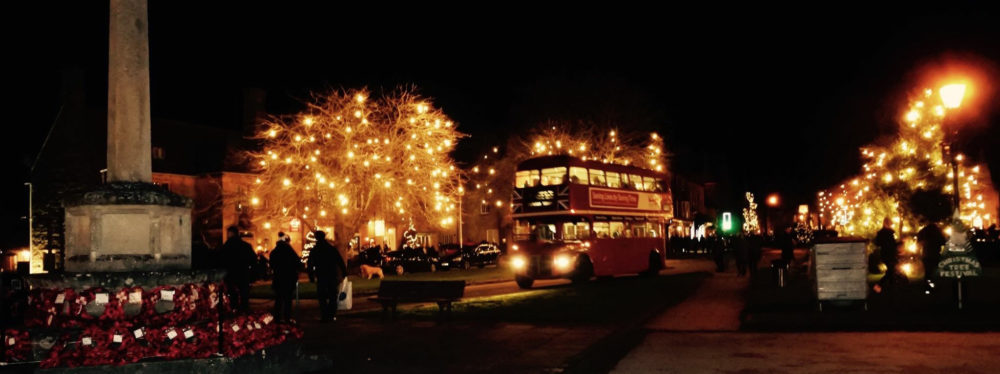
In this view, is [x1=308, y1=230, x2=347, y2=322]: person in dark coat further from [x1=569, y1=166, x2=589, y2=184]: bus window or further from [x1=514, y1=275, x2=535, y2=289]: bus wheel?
[x1=569, y1=166, x2=589, y2=184]: bus window

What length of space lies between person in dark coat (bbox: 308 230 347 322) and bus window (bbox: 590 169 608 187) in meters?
13.4

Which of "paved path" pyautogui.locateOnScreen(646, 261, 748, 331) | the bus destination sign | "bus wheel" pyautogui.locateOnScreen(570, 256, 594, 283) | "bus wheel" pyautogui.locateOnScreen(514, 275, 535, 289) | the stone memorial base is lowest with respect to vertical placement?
"paved path" pyautogui.locateOnScreen(646, 261, 748, 331)

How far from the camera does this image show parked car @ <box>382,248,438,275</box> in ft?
134

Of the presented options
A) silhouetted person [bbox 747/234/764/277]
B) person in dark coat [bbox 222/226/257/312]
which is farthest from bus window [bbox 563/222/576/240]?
person in dark coat [bbox 222/226/257/312]

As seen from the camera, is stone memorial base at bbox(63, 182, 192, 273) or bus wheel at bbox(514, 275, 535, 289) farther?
bus wheel at bbox(514, 275, 535, 289)

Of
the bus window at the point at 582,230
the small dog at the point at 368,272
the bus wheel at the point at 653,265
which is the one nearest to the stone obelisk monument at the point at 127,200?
the bus window at the point at 582,230

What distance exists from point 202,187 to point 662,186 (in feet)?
95.8

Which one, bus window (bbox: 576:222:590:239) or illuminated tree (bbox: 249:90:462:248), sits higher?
illuminated tree (bbox: 249:90:462:248)

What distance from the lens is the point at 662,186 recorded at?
113ft

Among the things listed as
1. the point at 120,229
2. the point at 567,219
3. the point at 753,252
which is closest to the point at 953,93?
the point at 120,229

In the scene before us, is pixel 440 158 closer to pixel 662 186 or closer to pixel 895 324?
pixel 662 186

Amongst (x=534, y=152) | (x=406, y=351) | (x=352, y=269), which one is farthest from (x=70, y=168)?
(x=406, y=351)

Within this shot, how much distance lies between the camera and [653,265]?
32875 millimetres

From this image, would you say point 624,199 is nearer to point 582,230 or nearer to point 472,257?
point 582,230
